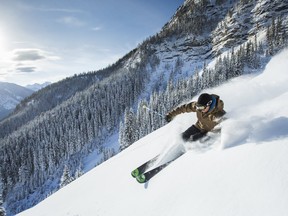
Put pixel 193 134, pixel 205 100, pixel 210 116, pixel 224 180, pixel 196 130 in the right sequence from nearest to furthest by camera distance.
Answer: pixel 224 180 → pixel 205 100 → pixel 210 116 → pixel 193 134 → pixel 196 130

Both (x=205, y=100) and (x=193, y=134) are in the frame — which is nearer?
(x=205, y=100)

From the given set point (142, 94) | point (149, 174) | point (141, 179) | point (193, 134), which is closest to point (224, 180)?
point (149, 174)

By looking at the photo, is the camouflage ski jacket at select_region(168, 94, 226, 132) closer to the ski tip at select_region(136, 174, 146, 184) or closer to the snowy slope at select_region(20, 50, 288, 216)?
the snowy slope at select_region(20, 50, 288, 216)

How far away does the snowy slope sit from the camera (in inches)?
155

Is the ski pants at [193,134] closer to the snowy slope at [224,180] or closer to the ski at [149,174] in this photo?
the snowy slope at [224,180]

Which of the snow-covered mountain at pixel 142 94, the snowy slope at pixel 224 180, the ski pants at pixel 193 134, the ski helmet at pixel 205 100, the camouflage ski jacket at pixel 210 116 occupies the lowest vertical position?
the snowy slope at pixel 224 180

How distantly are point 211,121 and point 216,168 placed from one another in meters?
2.23

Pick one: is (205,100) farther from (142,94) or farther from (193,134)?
(142,94)

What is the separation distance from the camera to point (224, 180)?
4.64 m

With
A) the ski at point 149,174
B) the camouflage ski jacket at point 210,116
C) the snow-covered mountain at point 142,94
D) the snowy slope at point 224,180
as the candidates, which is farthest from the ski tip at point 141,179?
the snow-covered mountain at point 142,94

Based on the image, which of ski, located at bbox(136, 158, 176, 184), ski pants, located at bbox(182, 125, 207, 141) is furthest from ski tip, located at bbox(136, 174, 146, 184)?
ski pants, located at bbox(182, 125, 207, 141)

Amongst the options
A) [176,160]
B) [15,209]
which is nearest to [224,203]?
[176,160]

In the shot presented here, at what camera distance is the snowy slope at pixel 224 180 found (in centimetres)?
395

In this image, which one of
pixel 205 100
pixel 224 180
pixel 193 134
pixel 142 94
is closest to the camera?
pixel 224 180
